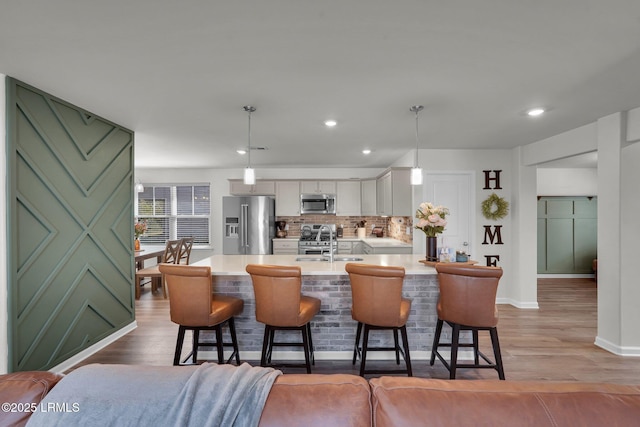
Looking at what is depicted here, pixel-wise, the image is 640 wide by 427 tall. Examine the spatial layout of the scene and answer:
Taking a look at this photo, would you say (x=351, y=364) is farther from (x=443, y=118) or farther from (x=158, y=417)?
(x=443, y=118)

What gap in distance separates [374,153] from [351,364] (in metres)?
3.28

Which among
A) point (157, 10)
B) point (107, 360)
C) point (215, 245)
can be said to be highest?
point (157, 10)

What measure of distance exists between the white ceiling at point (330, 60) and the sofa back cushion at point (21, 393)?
1.59m

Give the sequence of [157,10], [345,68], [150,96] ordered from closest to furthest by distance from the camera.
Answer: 1. [157,10]
2. [345,68]
3. [150,96]

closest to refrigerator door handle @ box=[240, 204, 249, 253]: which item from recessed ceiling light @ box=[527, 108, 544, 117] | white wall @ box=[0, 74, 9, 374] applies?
white wall @ box=[0, 74, 9, 374]

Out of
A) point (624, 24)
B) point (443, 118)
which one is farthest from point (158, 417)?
point (443, 118)

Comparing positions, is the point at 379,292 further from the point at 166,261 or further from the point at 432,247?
the point at 166,261

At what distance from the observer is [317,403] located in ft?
3.06

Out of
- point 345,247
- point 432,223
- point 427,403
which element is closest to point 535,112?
point 432,223

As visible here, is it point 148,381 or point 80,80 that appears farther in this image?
point 80,80

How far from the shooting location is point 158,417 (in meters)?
0.88

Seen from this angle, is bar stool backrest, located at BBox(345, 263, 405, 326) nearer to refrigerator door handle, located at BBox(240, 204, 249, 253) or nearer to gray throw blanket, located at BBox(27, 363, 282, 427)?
gray throw blanket, located at BBox(27, 363, 282, 427)

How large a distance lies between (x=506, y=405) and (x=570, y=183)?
282 inches

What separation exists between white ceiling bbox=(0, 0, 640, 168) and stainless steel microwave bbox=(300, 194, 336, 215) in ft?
9.05
